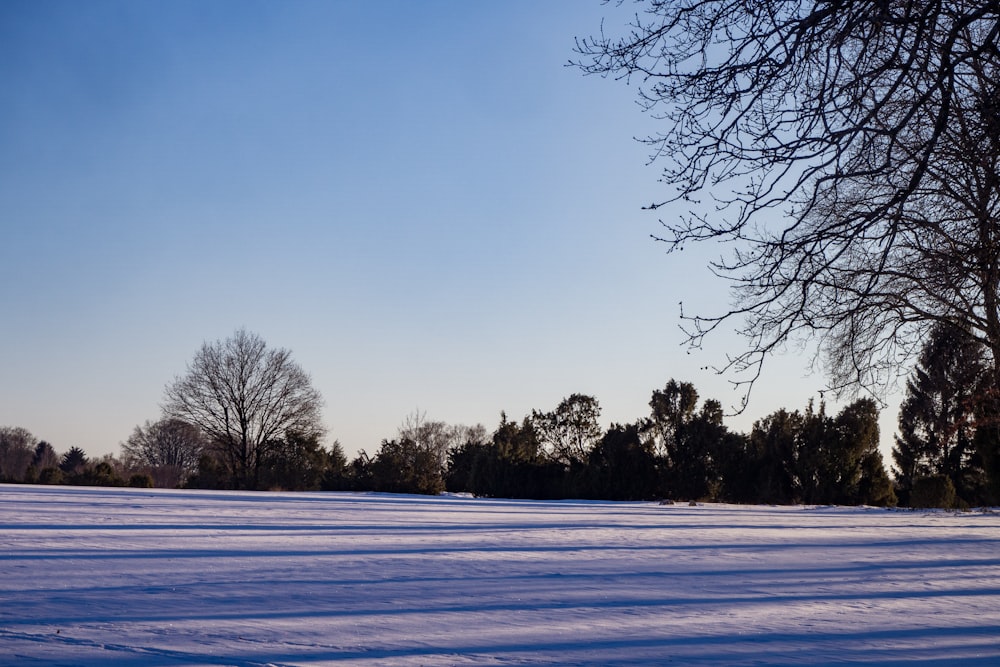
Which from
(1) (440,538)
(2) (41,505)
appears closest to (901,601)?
(1) (440,538)

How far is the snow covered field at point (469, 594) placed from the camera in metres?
4.16

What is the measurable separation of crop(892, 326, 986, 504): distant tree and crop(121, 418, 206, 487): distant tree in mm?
36568

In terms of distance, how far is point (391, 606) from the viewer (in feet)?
17.0

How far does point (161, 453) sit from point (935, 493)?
47.0m

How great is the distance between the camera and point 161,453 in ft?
174

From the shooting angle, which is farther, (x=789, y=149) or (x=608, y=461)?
(x=608, y=461)

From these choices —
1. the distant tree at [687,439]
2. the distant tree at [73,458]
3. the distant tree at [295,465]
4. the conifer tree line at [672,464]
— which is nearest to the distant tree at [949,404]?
the conifer tree line at [672,464]

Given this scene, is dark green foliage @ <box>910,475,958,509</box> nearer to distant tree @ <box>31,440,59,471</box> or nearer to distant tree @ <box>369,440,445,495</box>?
distant tree @ <box>369,440,445,495</box>

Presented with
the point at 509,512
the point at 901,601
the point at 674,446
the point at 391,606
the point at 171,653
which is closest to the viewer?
the point at 171,653

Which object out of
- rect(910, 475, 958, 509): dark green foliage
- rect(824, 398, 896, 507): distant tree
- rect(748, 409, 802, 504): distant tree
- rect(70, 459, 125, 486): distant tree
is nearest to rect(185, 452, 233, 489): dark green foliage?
rect(70, 459, 125, 486): distant tree

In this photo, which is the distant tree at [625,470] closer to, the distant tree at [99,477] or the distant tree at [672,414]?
the distant tree at [672,414]

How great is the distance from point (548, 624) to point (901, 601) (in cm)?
296

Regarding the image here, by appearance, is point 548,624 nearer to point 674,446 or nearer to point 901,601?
point 901,601

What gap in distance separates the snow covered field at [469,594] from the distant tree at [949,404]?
10.8ft
